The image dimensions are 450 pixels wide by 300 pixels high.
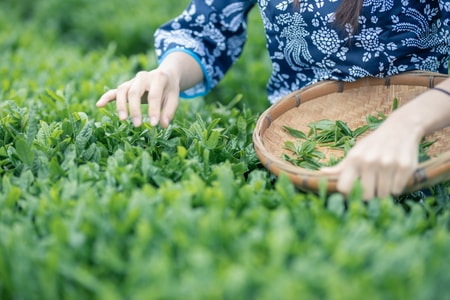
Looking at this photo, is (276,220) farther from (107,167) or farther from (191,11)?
(191,11)

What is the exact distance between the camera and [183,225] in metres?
1.27

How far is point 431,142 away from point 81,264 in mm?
935

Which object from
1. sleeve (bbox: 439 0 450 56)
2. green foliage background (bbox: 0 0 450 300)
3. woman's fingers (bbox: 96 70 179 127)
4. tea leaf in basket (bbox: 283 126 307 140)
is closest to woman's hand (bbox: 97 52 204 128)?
woman's fingers (bbox: 96 70 179 127)

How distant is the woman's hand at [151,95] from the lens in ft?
5.43

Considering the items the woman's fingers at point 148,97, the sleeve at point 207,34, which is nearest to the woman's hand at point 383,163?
the woman's fingers at point 148,97

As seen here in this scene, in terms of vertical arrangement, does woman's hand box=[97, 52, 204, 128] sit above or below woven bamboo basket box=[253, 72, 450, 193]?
above

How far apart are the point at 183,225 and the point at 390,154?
458 millimetres

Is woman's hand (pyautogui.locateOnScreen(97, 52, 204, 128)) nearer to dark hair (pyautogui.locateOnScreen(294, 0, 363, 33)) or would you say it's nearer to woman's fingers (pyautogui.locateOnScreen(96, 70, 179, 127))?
woman's fingers (pyautogui.locateOnScreen(96, 70, 179, 127))

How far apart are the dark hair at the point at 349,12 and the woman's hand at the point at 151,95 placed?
0.51 metres

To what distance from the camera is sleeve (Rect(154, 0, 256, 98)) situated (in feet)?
6.75

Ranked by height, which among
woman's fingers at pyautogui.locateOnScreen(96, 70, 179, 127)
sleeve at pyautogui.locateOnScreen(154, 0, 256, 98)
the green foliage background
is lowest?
the green foliage background

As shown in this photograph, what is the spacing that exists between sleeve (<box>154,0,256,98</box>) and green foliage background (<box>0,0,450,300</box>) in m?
0.23

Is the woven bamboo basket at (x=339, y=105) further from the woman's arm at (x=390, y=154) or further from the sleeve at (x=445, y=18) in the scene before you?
the woman's arm at (x=390, y=154)

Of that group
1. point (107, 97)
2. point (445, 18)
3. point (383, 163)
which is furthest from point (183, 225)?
point (445, 18)
